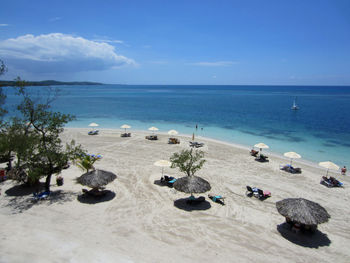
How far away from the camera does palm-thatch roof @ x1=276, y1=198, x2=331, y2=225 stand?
8945 millimetres

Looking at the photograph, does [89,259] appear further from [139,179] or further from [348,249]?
[348,249]

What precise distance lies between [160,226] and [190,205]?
8.47 feet

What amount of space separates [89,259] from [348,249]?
10.2m

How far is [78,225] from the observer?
30.1 feet

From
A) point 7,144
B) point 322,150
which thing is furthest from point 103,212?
point 322,150

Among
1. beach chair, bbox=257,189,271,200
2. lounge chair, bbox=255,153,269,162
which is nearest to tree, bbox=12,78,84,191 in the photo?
beach chair, bbox=257,189,271,200

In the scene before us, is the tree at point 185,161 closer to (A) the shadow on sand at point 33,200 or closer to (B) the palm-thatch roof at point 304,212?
(B) the palm-thatch roof at point 304,212

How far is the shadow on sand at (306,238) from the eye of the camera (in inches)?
356

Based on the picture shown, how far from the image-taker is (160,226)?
941 centimetres

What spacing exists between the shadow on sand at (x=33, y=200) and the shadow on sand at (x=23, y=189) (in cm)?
46

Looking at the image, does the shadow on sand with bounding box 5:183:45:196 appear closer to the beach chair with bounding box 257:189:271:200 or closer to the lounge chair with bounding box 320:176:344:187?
the beach chair with bounding box 257:189:271:200

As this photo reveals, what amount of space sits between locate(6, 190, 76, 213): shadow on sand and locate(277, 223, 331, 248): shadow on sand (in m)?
10.8

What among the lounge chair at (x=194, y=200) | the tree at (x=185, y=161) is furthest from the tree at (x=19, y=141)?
the lounge chair at (x=194, y=200)

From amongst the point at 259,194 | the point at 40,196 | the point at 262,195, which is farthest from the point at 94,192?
the point at 262,195
